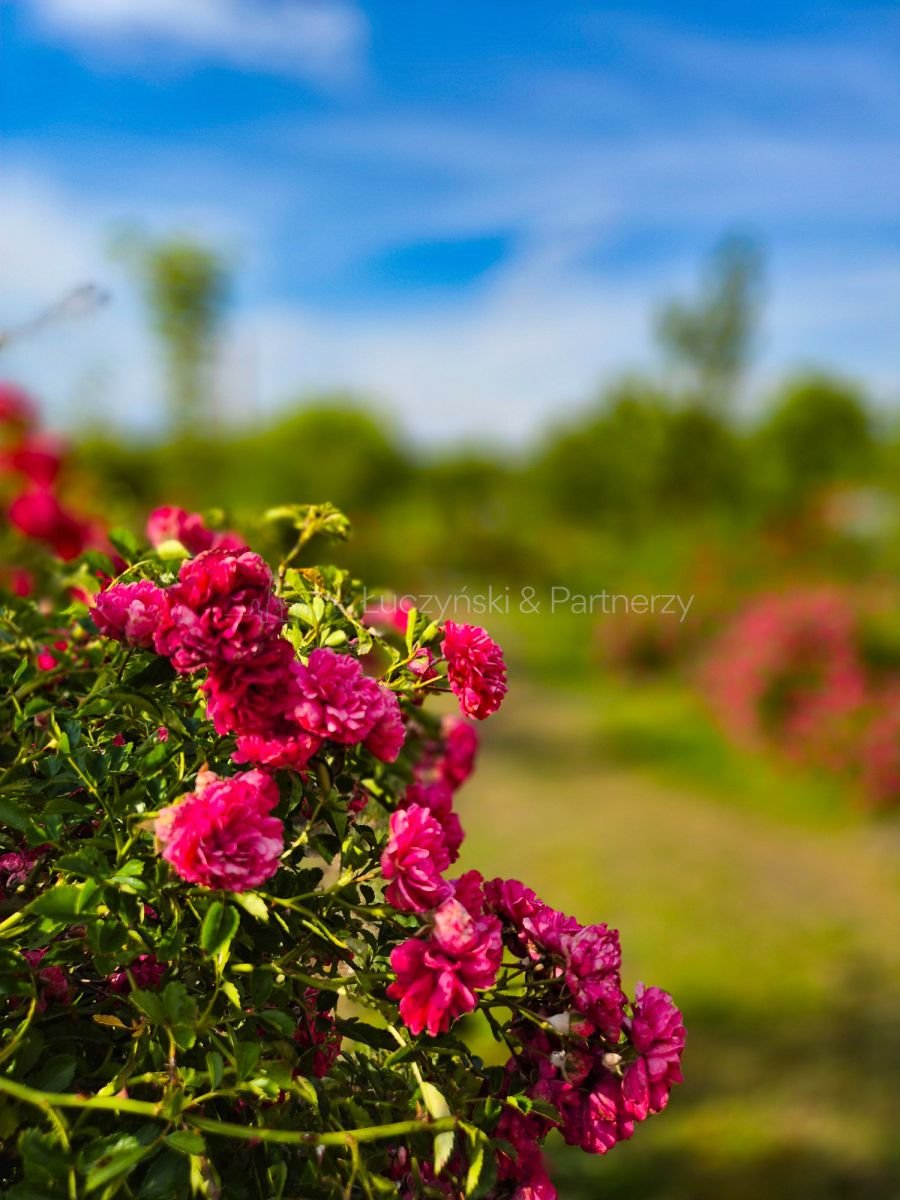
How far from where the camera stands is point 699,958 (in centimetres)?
445

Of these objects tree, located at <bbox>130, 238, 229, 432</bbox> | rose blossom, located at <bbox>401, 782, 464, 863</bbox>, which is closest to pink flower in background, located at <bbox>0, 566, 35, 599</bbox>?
rose blossom, located at <bbox>401, 782, 464, 863</bbox>

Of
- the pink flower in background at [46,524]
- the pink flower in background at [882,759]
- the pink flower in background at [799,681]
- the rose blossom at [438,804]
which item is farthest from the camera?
the pink flower in background at [799,681]

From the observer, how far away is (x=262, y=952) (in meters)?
1.03

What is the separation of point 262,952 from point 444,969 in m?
0.19

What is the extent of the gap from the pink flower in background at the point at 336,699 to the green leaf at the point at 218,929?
0.17 meters

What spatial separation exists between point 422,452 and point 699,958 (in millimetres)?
20618

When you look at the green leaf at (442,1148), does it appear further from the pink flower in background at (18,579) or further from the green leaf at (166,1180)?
the pink flower in background at (18,579)

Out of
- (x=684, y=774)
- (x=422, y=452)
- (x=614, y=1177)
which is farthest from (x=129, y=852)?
(x=422, y=452)

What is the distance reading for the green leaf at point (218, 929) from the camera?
90 cm

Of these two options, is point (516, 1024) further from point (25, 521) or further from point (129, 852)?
point (25, 521)

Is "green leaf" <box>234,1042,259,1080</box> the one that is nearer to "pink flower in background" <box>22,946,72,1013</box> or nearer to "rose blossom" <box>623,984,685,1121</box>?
"pink flower in background" <box>22,946,72,1013</box>

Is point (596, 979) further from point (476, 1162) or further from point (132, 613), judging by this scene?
point (132, 613)

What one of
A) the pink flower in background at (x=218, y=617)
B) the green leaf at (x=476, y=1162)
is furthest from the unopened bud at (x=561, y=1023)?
the pink flower in background at (x=218, y=617)

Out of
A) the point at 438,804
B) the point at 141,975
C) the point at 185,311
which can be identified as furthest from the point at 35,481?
the point at 185,311
